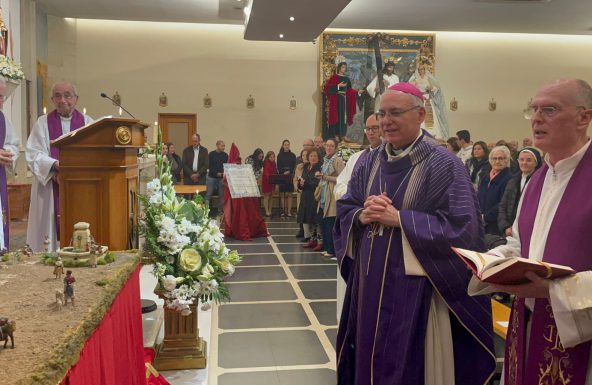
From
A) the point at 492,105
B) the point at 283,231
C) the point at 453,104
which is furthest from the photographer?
the point at 492,105

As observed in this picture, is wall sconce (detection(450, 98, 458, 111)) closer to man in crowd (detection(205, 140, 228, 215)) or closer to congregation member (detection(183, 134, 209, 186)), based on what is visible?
man in crowd (detection(205, 140, 228, 215))

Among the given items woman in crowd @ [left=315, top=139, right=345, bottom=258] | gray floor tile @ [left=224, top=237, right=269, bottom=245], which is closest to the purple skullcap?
woman in crowd @ [left=315, top=139, right=345, bottom=258]

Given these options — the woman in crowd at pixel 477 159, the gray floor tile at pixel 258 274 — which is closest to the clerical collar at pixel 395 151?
the gray floor tile at pixel 258 274

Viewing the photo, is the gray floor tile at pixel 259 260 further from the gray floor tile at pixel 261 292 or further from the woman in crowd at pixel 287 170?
the woman in crowd at pixel 287 170

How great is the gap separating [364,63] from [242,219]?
726 cm

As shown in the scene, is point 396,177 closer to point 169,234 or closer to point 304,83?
point 169,234

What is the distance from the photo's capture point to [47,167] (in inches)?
159

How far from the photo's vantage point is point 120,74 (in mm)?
14641

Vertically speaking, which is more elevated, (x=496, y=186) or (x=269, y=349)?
(x=496, y=186)

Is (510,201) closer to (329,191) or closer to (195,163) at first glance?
(329,191)

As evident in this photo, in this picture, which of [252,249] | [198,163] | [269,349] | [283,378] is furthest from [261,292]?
[198,163]

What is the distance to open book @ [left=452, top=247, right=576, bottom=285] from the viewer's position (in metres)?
1.69

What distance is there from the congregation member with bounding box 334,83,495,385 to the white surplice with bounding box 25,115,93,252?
2578 mm

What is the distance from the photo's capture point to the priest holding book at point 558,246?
Answer: 68.6 inches
